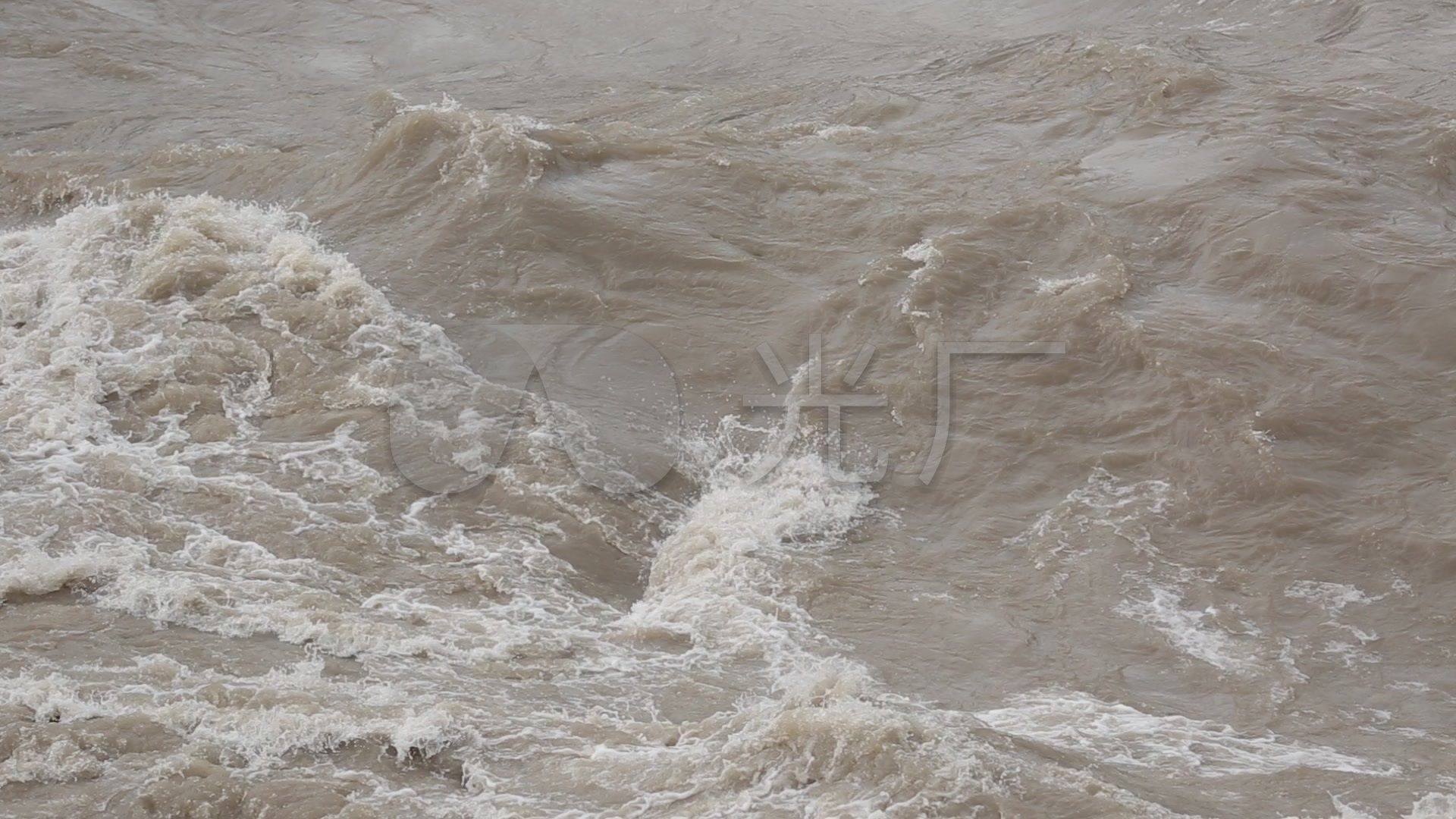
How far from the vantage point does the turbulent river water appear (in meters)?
5.12

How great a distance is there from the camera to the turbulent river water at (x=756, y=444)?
16.8 ft

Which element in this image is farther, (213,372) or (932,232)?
(932,232)

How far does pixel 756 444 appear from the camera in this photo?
759 cm

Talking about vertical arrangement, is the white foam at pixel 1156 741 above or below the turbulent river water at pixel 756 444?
below

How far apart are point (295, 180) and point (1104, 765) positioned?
7.28 m

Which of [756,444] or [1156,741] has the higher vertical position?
[756,444]

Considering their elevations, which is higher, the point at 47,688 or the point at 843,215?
the point at 843,215

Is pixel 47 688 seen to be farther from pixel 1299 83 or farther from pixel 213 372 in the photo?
pixel 1299 83

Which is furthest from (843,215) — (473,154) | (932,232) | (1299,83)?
(1299,83)

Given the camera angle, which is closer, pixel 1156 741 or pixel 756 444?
pixel 1156 741

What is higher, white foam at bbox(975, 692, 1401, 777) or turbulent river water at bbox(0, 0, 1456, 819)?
turbulent river water at bbox(0, 0, 1456, 819)

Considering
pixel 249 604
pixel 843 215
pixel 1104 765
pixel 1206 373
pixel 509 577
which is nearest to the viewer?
pixel 1104 765

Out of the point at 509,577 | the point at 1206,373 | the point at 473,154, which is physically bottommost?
the point at 509,577

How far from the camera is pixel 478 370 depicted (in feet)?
26.5
